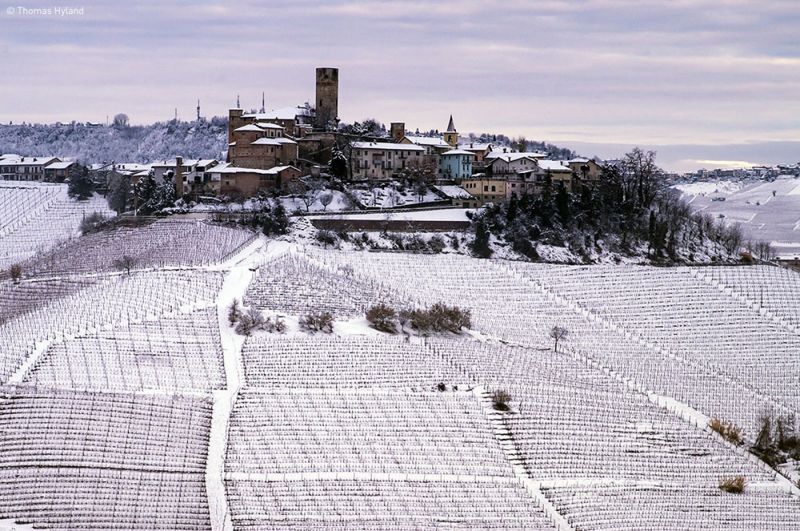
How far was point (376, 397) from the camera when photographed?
1676 inches

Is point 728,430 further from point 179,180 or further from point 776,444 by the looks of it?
point 179,180

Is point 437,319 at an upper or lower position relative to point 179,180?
lower

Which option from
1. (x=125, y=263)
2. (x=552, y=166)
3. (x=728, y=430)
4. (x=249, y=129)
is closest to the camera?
(x=728, y=430)

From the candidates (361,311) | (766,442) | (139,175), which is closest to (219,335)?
(361,311)

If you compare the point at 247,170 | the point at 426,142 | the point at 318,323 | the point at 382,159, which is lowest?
the point at 318,323

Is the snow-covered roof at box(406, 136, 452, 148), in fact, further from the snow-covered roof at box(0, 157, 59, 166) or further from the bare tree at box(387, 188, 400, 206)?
the snow-covered roof at box(0, 157, 59, 166)

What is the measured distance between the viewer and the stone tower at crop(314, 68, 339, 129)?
87.8 meters

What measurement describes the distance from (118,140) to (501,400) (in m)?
120

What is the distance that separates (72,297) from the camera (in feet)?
172

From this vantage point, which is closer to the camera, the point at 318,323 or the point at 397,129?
the point at 318,323

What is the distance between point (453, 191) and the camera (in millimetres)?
79625

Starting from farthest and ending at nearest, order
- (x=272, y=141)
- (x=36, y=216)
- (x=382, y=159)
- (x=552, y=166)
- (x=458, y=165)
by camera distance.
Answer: (x=36, y=216) < (x=458, y=165) < (x=552, y=166) < (x=382, y=159) < (x=272, y=141)

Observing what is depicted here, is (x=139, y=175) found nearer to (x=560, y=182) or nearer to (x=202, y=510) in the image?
(x=560, y=182)

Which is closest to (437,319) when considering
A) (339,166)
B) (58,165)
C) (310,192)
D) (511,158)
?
(310,192)
